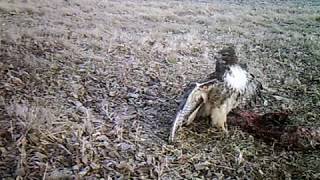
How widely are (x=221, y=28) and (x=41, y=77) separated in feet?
13.6

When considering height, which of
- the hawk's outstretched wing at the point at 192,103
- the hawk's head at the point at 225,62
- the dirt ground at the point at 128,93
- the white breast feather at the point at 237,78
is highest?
the hawk's head at the point at 225,62

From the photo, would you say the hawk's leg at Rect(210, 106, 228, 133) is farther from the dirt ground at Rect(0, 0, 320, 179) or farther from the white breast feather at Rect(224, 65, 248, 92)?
the white breast feather at Rect(224, 65, 248, 92)

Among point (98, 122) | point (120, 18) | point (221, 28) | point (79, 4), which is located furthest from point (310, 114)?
point (79, 4)

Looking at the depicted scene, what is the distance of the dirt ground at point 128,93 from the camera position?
2.49 m

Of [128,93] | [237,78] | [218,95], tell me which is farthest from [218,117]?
[128,93]

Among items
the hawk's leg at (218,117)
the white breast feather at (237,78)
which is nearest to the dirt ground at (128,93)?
the hawk's leg at (218,117)

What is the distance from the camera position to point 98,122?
2.94 metres

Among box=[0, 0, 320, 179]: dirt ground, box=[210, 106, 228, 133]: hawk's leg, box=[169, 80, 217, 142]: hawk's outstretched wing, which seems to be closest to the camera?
box=[0, 0, 320, 179]: dirt ground

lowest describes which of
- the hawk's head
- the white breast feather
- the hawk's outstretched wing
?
the hawk's outstretched wing

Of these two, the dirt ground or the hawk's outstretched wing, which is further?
the hawk's outstretched wing

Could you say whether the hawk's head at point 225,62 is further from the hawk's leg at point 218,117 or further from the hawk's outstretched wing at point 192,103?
the hawk's leg at point 218,117

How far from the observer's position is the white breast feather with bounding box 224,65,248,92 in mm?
3092

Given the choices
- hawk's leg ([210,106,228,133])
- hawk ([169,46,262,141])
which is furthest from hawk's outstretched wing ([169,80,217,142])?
hawk's leg ([210,106,228,133])

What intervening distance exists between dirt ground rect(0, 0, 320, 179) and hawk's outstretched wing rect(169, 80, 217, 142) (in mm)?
96
